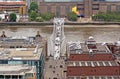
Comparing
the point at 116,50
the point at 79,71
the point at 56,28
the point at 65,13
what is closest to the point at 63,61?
the point at 116,50

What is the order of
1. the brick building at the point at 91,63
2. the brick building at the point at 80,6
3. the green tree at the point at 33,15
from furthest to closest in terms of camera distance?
the brick building at the point at 80,6
the green tree at the point at 33,15
the brick building at the point at 91,63

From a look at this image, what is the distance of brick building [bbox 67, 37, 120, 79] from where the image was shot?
16891mm

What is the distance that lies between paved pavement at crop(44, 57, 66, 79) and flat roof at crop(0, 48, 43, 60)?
1.80 meters

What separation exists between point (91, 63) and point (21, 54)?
9.65 ft

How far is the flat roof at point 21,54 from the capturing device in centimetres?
1589

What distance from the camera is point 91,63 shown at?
18.1 m

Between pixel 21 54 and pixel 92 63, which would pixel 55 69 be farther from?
pixel 21 54

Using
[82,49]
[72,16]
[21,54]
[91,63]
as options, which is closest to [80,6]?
[72,16]

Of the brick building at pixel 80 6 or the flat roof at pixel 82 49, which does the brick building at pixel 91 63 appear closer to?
the flat roof at pixel 82 49

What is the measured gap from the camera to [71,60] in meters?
18.7

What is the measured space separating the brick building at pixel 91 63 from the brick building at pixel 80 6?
31.0 meters

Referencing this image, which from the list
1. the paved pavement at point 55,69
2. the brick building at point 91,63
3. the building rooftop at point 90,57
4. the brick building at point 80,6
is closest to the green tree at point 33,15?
the brick building at point 80,6

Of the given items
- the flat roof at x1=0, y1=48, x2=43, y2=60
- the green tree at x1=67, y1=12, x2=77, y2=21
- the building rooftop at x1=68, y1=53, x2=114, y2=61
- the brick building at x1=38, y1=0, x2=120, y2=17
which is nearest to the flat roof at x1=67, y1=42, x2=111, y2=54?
the building rooftop at x1=68, y1=53, x2=114, y2=61

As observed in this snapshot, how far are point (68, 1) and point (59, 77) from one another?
33990 mm
